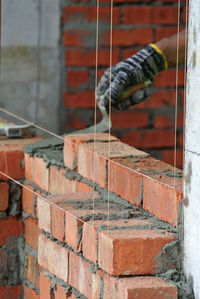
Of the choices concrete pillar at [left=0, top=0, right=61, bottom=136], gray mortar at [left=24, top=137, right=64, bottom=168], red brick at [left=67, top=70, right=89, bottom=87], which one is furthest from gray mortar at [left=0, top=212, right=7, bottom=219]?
red brick at [left=67, top=70, right=89, bottom=87]

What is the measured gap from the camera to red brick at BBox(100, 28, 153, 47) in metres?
3.63

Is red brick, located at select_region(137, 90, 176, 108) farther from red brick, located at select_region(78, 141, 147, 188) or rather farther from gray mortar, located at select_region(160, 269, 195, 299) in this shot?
gray mortar, located at select_region(160, 269, 195, 299)

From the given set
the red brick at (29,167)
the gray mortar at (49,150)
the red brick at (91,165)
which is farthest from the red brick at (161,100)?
the red brick at (91,165)

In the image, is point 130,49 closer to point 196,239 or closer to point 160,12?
point 160,12

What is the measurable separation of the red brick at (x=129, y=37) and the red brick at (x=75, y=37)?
11cm

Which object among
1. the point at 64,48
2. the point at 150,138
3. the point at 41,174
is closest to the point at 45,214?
the point at 41,174

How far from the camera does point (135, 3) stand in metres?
3.63

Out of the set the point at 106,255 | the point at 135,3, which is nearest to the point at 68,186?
the point at 106,255

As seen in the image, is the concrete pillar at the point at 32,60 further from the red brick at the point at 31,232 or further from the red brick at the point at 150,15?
the red brick at the point at 31,232

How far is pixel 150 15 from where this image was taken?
3.69 m

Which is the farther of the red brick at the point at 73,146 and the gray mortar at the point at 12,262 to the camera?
the gray mortar at the point at 12,262

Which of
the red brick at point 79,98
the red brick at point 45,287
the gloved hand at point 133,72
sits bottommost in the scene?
the red brick at point 45,287

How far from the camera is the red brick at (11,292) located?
2.37 m

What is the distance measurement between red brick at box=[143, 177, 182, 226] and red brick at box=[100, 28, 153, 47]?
6.59 feet
